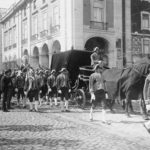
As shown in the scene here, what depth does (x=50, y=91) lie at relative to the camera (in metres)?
16.1

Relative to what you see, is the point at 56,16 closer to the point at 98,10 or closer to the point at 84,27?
the point at 84,27

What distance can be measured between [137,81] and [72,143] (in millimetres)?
4729

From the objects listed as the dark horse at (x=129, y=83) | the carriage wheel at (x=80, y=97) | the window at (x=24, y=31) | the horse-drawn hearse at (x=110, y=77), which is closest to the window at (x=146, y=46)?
the window at (x=24, y=31)

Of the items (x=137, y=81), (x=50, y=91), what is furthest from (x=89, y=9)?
(x=137, y=81)

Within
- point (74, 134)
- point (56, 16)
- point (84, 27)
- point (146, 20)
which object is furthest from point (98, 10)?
point (74, 134)

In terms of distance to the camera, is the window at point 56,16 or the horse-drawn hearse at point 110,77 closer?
the horse-drawn hearse at point 110,77

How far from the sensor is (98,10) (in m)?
27.0

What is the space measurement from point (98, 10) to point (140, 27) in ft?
16.9

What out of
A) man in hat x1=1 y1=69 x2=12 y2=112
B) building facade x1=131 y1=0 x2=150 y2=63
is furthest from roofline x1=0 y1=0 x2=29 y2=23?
man in hat x1=1 y1=69 x2=12 y2=112

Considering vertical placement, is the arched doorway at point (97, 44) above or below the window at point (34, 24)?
below

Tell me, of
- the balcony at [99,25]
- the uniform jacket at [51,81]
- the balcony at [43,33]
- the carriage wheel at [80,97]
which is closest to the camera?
the carriage wheel at [80,97]

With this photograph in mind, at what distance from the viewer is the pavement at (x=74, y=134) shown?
6.55 meters

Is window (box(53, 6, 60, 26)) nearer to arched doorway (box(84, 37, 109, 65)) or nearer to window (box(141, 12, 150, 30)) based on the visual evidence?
arched doorway (box(84, 37, 109, 65))

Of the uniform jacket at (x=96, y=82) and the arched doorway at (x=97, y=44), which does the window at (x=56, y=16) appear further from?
the uniform jacket at (x=96, y=82)
